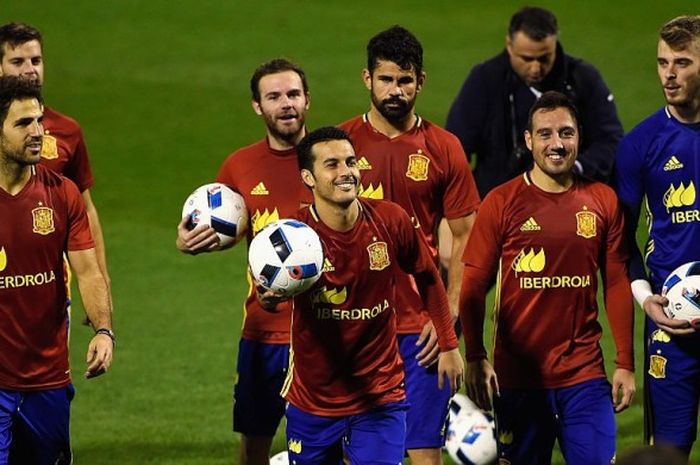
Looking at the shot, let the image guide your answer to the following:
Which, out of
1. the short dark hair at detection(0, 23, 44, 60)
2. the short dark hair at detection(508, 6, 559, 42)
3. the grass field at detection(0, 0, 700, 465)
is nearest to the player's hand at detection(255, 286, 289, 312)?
the short dark hair at detection(0, 23, 44, 60)

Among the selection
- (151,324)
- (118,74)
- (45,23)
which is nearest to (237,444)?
(151,324)

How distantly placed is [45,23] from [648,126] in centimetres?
1651

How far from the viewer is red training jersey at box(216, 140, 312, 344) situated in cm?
780

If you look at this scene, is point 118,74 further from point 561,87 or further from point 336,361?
point 336,361

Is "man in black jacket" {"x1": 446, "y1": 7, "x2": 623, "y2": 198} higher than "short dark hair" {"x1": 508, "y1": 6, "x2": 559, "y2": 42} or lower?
lower

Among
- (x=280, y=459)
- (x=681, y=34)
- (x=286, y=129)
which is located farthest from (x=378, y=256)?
(x=280, y=459)

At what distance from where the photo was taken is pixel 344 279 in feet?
22.3

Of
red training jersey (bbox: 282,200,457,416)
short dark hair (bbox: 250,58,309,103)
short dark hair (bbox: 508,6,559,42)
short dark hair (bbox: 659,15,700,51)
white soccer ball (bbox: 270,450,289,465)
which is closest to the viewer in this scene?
red training jersey (bbox: 282,200,457,416)

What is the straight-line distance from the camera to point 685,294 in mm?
6863

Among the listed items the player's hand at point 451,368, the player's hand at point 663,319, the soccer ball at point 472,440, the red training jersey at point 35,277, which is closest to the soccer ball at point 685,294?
the player's hand at point 663,319

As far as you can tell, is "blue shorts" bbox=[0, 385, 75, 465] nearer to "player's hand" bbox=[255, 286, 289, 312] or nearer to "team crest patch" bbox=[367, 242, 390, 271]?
"player's hand" bbox=[255, 286, 289, 312]

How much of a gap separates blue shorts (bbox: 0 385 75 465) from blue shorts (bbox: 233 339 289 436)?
1097 mm

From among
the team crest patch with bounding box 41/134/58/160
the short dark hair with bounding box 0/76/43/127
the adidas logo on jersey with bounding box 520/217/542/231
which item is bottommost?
the adidas logo on jersey with bounding box 520/217/542/231

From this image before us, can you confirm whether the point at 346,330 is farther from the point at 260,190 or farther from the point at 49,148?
the point at 49,148
